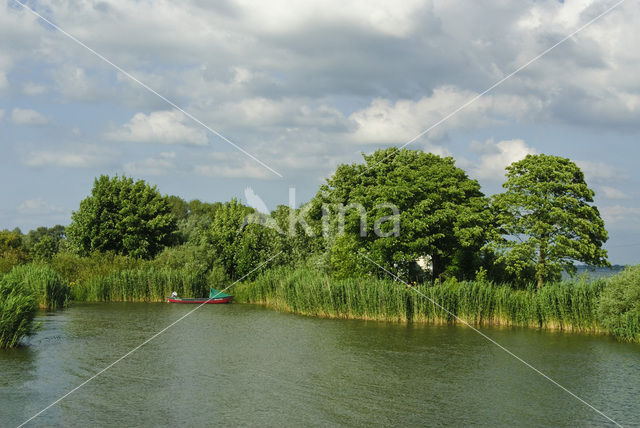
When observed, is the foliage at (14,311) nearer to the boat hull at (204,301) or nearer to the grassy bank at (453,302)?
the grassy bank at (453,302)

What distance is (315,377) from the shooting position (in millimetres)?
15250

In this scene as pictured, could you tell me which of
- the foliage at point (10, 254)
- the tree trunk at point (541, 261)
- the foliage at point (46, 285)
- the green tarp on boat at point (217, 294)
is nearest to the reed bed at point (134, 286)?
the green tarp on boat at point (217, 294)

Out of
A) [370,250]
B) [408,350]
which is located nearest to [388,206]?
[370,250]

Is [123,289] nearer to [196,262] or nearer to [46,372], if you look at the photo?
[196,262]

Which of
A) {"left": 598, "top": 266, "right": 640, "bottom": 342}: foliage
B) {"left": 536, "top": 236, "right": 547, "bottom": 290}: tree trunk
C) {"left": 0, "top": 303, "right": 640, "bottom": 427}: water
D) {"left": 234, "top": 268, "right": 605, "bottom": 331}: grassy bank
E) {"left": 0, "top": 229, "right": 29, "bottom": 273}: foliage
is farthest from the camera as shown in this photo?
{"left": 0, "top": 229, "right": 29, "bottom": 273}: foliage

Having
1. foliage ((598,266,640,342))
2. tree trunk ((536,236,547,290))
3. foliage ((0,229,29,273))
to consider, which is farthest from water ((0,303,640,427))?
foliage ((0,229,29,273))

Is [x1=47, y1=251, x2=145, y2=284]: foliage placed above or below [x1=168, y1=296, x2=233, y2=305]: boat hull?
above

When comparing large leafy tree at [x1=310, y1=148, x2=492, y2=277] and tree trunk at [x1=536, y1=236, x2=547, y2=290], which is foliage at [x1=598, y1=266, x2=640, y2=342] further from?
large leafy tree at [x1=310, y1=148, x2=492, y2=277]

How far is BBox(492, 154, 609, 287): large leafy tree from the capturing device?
1021 inches

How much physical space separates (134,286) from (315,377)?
22079mm

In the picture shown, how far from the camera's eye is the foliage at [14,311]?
659 inches

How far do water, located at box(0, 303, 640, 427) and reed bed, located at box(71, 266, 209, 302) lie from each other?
10721 mm

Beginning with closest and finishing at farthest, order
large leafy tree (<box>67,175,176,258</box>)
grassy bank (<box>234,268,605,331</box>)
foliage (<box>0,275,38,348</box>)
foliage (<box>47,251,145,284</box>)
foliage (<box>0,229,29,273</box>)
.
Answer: foliage (<box>0,275,38,348</box>), grassy bank (<box>234,268,605,331</box>), foliage (<box>0,229,29,273</box>), foliage (<box>47,251,145,284</box>), large leafy tree (<box>67,175,176,258</box>)

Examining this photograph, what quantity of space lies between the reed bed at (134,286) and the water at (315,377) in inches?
422
